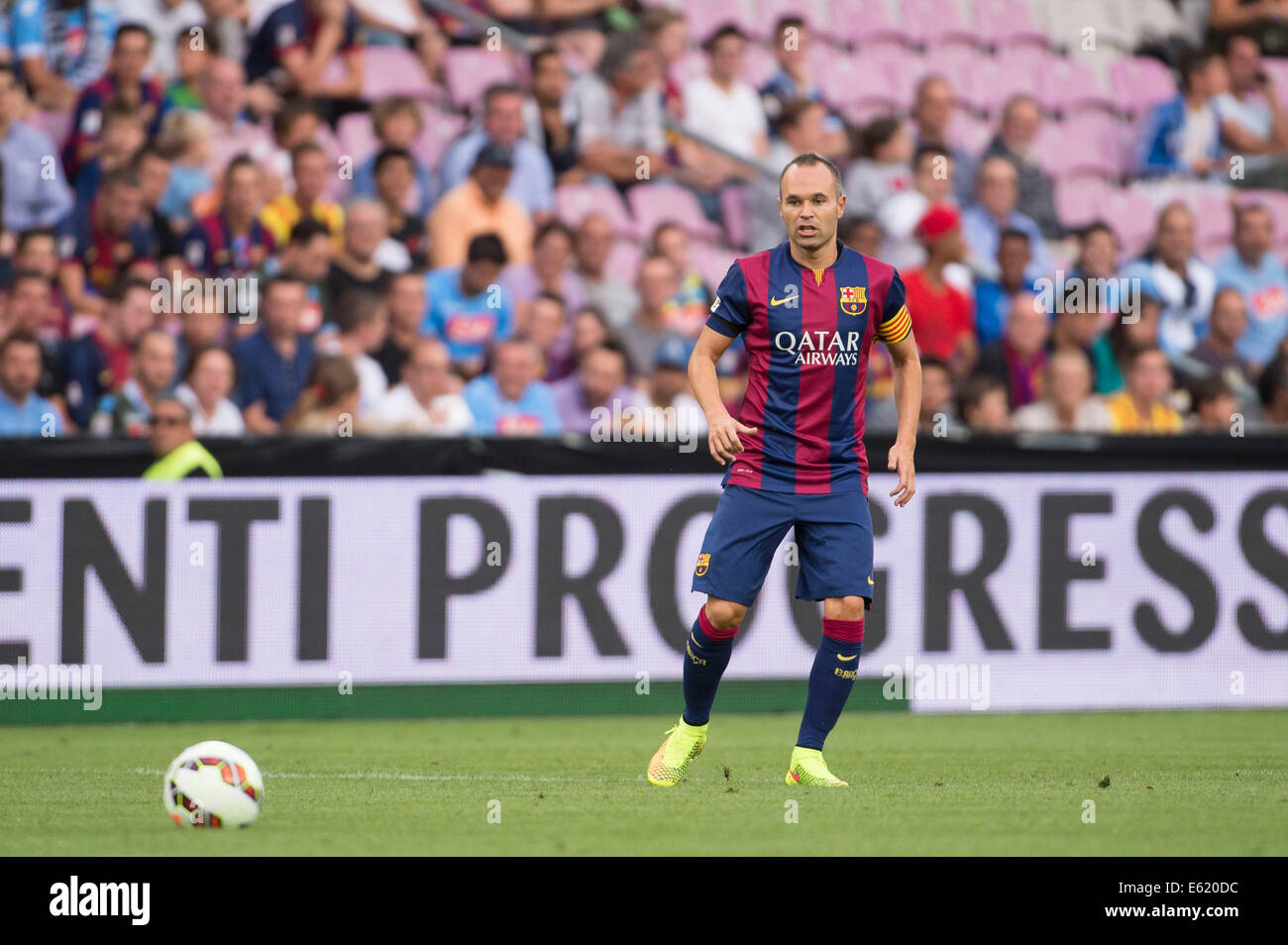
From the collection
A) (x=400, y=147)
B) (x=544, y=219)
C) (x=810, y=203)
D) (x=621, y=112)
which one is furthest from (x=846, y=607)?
(x=621, y=112)

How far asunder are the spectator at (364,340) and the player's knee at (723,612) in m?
4.92

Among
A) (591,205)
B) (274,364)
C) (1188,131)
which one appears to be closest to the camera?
(274,364)

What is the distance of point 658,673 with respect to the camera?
392 inches

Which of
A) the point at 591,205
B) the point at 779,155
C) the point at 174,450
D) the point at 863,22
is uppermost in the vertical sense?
the point at 863,22

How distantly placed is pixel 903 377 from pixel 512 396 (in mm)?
4718

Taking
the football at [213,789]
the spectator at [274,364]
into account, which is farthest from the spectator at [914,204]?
the football at [213,789]

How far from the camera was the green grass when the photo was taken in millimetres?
5500

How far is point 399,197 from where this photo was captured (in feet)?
40.8

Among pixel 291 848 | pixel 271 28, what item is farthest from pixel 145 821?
pixel 271 28

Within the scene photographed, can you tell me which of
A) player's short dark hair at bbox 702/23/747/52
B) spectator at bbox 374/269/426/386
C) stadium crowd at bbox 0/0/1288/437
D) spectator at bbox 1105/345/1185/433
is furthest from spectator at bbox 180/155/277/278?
spectator at bbox 1105/345/1185/433

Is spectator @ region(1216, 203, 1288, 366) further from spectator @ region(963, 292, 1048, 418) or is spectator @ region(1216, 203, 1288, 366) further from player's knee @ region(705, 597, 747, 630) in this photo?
player's knee @ region(705, 597, 747, 630)

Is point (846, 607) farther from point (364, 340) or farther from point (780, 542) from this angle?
point (364, 340)

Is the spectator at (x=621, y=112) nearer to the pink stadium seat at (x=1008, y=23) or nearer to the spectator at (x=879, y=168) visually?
the spectator at (x=879, y=168)

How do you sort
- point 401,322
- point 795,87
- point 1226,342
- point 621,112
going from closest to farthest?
point 401,322, point 1226,342, point 621,112, point 795,87
